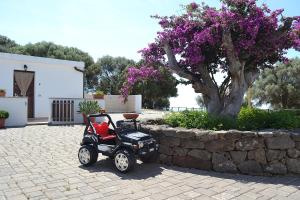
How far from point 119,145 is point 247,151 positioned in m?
2.40

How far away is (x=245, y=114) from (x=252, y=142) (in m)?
2.02

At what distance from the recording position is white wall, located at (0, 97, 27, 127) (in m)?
12.3

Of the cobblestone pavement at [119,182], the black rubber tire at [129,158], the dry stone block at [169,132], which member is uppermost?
the dry stone block at [169,132]

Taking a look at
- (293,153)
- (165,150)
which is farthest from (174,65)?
(293,153)

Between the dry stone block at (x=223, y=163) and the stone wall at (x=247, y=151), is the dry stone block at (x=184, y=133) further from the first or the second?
the dry stone block at (x=223, y=163)

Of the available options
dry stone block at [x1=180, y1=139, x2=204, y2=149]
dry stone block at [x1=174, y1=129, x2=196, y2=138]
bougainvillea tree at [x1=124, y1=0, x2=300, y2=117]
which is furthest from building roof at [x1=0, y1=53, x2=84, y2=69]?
dry stone block at [x1=180, y1=139, x2=204, y2=149]

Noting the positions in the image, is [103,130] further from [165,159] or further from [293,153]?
[293,153]

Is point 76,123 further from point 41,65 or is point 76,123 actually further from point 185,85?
point 185,85

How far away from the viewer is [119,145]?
535cm

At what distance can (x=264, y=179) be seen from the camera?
16.3 ft

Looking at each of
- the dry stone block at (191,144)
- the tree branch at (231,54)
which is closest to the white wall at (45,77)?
the dry stone block at (191,144)

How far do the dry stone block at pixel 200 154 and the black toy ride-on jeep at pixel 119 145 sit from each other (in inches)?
28.2

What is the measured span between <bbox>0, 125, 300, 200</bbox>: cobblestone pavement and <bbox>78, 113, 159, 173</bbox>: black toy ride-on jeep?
22 centimetres

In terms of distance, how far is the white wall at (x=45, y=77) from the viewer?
14156mm
